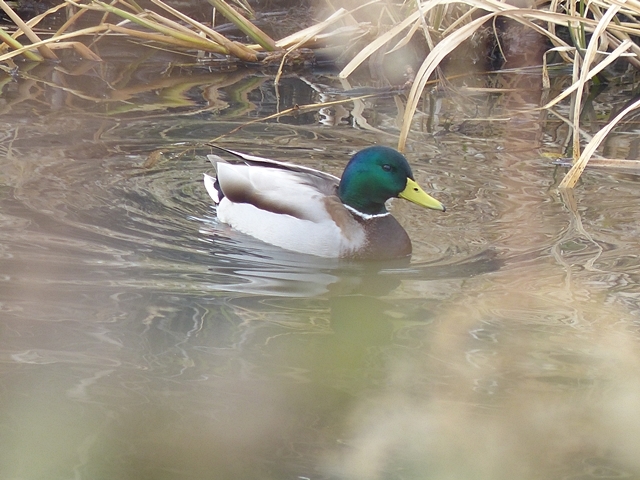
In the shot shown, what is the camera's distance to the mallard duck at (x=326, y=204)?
4.57m

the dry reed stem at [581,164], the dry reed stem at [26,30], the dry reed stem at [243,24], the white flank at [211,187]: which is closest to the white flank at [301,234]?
the white flank at [211,187]

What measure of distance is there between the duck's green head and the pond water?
256 mm

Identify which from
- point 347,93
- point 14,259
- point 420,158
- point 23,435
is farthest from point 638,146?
point 23,435

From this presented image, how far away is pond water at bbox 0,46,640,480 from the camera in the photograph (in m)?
2.87

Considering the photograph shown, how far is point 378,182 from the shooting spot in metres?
4.67

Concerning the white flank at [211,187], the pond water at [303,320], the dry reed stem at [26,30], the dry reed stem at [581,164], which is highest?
the dry reed stem at [26,30]

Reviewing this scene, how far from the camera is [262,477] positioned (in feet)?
8.88

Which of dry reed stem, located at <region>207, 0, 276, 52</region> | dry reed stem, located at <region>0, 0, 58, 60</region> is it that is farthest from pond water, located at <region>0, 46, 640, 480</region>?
dry reed stem, located at <region>207, 0, 276, 52</region>

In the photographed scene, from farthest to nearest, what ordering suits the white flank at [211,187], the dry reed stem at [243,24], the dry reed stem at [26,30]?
the dry reed stem at [243,24] < the dry reed stem at [26,30] < the white flank at [211,187]

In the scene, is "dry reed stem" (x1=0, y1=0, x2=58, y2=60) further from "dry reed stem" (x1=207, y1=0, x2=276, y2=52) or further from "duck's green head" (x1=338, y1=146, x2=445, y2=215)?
"duck's green head" (x1=338, y1=146, x2=445, y2=215)

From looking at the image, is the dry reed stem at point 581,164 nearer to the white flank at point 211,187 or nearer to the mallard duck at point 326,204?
the mallard duck at point 326,204

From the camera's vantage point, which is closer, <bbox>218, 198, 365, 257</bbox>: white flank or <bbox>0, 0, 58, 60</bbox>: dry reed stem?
<bbox>218, 198, 365, 257</bbox>: white flank

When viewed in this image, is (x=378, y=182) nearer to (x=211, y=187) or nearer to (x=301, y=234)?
(x=301, y=234)

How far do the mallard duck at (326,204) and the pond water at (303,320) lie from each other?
0.11 m
